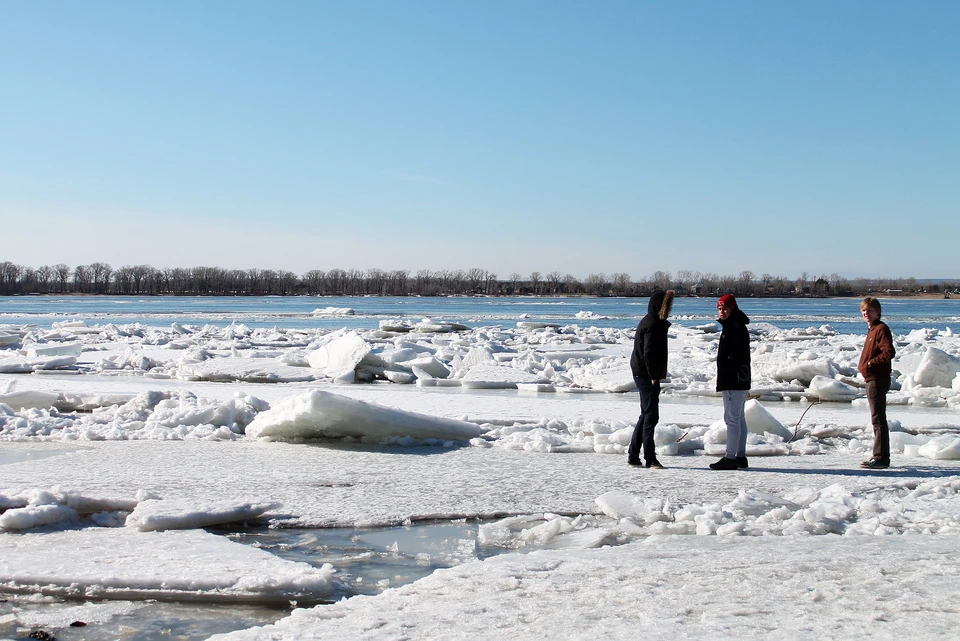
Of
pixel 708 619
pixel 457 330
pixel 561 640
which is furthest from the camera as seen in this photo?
pixel 457 330

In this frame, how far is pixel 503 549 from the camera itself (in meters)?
4.33

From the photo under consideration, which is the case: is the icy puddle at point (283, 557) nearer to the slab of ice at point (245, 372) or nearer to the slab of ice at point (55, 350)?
the slab of ice at point (245, 372)

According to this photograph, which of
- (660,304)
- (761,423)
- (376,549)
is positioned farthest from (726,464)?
(376,549)

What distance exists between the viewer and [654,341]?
615 centimetres

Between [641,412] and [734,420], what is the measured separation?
28.5 inches

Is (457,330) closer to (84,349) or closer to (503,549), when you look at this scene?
(84,349)

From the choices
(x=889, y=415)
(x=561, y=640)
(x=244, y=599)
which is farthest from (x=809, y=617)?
(x=889, y=415)

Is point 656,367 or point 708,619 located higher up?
point 656,367

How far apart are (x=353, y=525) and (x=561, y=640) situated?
6.96 feet

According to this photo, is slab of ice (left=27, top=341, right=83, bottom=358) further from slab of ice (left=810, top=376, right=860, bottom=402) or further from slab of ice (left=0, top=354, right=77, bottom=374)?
slab of ice (left=810, top=376, right=860, bottom=402)

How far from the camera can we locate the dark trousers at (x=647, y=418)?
246 inches

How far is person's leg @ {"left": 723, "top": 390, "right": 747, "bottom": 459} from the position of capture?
6359 mm

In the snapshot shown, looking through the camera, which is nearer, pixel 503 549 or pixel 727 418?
pixel 503 549

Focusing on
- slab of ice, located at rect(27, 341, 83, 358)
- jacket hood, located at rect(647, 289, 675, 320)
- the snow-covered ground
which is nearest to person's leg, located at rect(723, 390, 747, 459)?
the snow-covered ground
